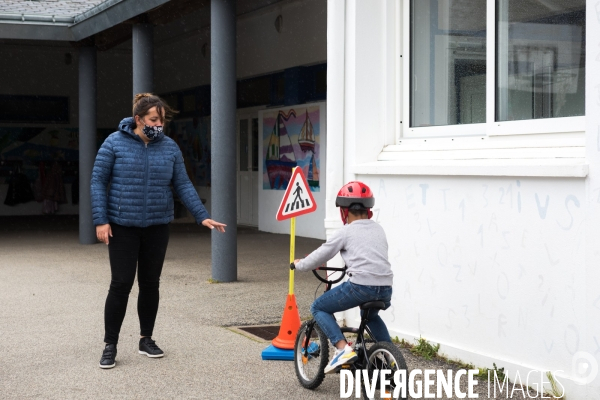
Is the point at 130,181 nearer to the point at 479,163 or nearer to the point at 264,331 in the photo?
the point at 264,331

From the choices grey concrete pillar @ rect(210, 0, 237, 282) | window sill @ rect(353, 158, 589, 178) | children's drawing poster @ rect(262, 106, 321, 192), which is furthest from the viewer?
children's drawing poster @ rect(262, 106, 321, 192)

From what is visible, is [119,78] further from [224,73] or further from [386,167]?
[386,167]

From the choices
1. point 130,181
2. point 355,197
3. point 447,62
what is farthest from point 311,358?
point 447,62

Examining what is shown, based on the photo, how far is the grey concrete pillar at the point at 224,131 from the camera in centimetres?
1097

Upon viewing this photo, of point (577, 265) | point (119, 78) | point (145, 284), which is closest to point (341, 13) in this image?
point (145, 284)

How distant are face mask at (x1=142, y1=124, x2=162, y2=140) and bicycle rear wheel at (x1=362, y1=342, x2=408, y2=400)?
7.88ft

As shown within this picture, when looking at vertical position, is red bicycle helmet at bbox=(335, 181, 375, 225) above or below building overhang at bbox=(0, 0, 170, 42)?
below

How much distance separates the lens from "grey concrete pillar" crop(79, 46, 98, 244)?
645 inches

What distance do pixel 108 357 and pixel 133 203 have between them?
43.8 inches

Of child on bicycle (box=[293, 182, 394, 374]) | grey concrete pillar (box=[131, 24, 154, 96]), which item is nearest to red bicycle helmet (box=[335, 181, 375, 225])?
child on bicycle (box=[293, 182, 394, 374])

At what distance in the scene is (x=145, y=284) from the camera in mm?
6570

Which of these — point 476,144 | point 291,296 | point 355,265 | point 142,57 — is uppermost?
point 142,57

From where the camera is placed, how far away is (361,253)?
199 inches

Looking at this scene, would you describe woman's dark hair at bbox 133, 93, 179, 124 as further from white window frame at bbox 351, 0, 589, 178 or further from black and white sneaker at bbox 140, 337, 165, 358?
white window frame at bbox 351, 0, 589, 178
